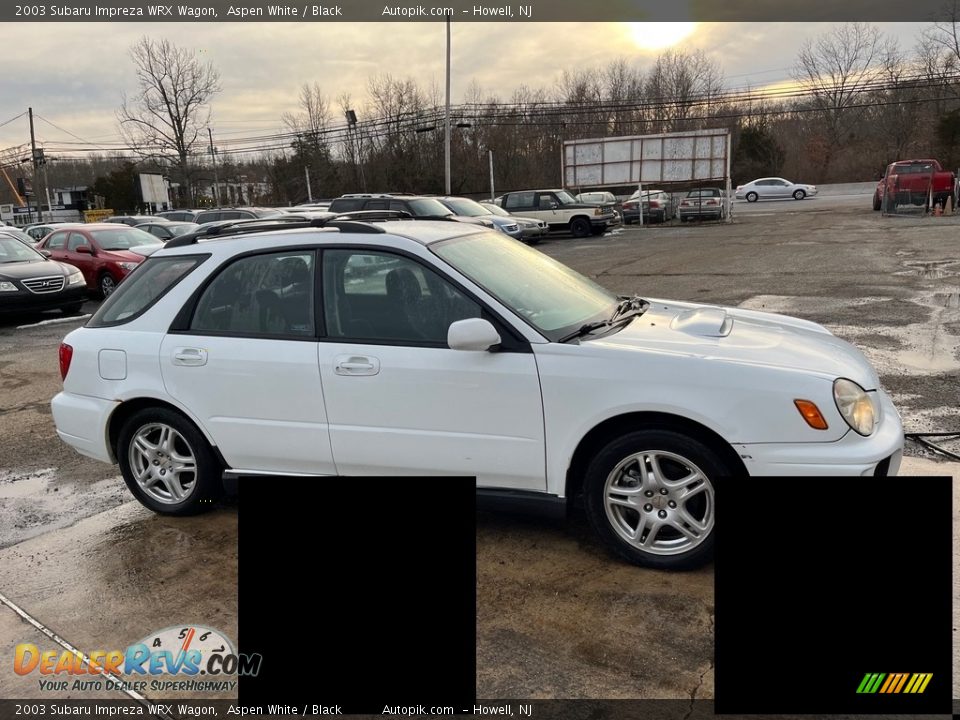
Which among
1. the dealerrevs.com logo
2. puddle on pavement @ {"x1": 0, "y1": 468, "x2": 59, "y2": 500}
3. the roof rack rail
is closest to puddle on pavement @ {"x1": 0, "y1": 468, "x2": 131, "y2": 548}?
puddle on pavement @ {"x1": 0, "y1": 468, "x2": 59, "y2": 500}

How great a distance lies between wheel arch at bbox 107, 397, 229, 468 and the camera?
426cm

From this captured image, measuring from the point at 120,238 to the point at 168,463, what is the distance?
1321 cm

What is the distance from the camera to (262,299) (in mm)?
4172

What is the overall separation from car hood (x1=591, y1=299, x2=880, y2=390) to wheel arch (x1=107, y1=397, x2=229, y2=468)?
7.53 feet

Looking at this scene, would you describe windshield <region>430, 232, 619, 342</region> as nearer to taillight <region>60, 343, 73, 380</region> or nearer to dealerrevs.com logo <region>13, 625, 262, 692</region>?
dealerrevs.com logo <region>13, 625, 262, 692</region>

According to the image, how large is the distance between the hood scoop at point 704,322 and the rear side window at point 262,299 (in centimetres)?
199

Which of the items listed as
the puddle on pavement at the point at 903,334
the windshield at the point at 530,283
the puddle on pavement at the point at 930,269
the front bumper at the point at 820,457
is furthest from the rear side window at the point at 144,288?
the puddle on pavement at the point at 930,269

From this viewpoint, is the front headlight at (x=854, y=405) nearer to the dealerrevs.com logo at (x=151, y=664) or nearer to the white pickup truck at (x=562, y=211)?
the dealerrevs.com logo at (x=151, y=664)

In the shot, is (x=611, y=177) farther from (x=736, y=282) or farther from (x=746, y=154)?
(x=746, y=154)

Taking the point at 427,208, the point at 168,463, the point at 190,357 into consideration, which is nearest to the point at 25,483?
the point at 168,463

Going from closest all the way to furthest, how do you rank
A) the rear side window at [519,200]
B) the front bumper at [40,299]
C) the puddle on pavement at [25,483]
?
the puddle on pavement at [25,483]
the front bumper at [40,299]
the rear side window at [519,200]

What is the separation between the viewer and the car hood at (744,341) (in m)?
3.43

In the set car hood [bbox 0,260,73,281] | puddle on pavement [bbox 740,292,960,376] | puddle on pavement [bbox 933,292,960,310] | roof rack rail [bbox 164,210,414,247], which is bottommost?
puddle on pavement [bbox 740,292,960,376]

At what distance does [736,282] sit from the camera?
1291cm
